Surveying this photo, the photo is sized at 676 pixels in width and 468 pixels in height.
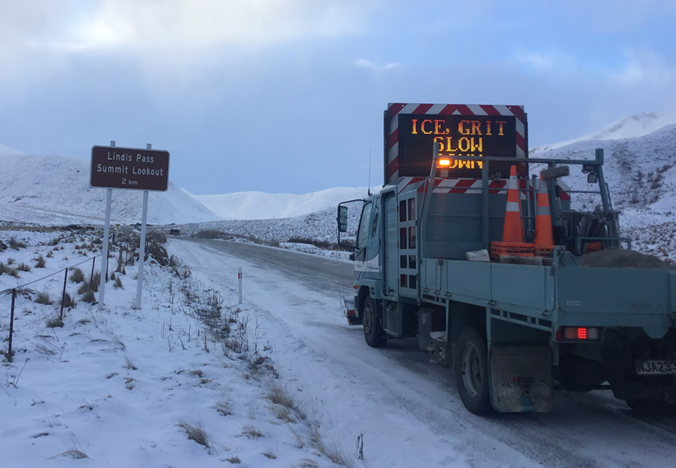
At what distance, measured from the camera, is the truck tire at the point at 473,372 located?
5145mm

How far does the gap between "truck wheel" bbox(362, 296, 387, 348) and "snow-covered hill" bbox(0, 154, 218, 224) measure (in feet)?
384

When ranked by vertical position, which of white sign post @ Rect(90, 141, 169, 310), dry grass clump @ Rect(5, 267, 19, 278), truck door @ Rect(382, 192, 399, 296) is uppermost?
white sign post @ Rect(90, 141, 169, 310)

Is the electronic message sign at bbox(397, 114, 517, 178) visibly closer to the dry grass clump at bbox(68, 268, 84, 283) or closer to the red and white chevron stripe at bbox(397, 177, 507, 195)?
the red and white chevron stripe at bbox(397, 177, 507, 195)

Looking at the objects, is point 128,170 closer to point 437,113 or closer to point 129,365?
point 129,365

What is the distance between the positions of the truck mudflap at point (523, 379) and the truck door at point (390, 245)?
9.03 ft

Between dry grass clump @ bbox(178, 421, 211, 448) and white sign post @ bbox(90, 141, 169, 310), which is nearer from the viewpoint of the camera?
dry grass clump @ bbox(178, 421, 211, 448)

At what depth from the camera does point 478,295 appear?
5.00 metres

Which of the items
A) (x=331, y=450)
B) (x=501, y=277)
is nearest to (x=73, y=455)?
(x=331, y=450)

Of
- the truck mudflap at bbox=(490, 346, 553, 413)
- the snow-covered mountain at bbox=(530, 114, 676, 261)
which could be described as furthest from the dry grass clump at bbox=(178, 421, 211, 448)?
the snow-covered mountain at bbox=(530, 114, 676, 261)

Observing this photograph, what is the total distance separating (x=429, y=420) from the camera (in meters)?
5.27

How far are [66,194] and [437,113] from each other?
14153cm

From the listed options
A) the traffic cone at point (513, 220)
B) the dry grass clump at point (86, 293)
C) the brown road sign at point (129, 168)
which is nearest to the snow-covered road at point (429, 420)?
the traffic cone at point (513, 220)

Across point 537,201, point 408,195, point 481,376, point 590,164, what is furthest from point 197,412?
point 590,164

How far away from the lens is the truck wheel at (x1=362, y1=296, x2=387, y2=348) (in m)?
8.52
